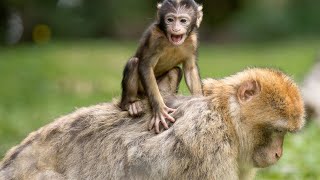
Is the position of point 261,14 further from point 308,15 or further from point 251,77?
point 251,77

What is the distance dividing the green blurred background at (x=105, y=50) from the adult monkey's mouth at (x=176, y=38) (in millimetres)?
1138

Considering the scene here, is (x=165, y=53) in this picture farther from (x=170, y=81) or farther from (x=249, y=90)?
(x=249, y=90)

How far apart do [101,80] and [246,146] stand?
41.4 ft

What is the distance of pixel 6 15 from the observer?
102ft

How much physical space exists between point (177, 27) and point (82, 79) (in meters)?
12.1

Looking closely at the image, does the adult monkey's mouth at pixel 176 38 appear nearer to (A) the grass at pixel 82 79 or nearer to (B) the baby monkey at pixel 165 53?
(B) the baby monkey at pixel 165 53

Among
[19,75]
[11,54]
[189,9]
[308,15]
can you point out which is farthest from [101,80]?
[308,15]

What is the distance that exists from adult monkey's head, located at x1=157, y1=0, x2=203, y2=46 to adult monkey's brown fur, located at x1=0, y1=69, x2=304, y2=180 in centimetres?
51

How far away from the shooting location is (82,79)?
1928cm

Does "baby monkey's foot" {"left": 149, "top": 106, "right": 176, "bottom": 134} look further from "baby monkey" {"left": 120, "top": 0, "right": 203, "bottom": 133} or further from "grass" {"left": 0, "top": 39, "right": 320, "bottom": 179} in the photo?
"grass" {"left": 0, "top": 39, "right": 320, "bottom": 179}

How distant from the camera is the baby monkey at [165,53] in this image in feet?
23.6

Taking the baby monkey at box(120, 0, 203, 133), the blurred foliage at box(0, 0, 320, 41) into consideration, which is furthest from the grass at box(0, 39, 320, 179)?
the blurred foliage at box(0, 0, 320, 41)

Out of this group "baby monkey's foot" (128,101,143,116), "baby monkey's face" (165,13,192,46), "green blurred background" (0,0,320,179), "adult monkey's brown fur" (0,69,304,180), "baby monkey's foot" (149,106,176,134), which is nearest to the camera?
"adult monkey's brown fur" (0,69,304,180)

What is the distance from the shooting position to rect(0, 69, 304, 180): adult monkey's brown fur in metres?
6.55
